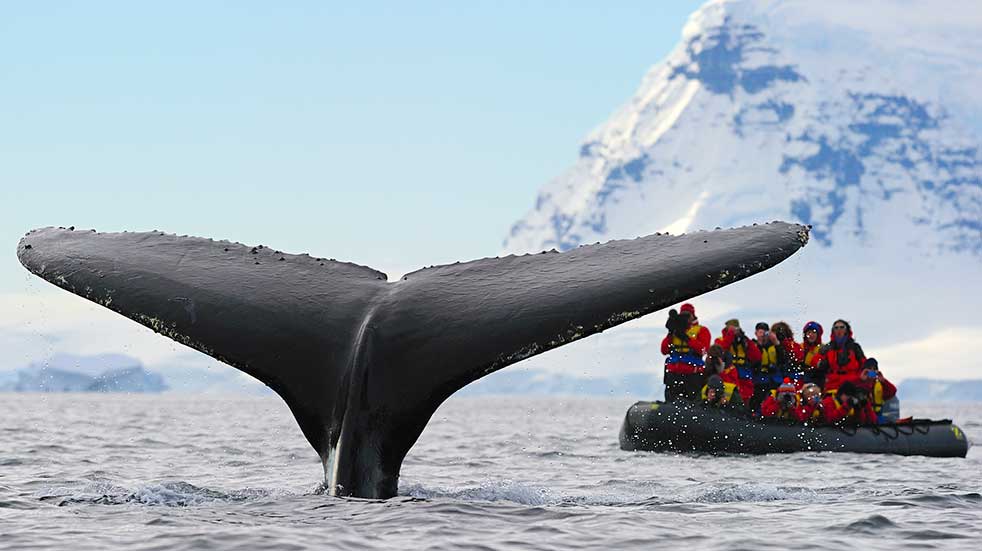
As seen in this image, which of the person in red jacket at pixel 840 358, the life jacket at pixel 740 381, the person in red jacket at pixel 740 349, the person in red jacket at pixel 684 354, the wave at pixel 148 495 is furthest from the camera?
the life jacket at pixel 740 381

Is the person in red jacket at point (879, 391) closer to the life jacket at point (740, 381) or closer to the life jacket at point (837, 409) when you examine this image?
the life jacket at point (837, 409)

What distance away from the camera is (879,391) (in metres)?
19.5

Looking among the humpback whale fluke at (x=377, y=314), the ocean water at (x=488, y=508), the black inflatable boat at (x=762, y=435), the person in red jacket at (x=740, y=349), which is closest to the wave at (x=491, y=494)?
the ocean water at (x=488, y=508)

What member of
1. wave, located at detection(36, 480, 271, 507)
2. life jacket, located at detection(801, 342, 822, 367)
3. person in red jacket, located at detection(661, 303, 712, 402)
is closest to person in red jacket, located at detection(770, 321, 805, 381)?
life jacket, located at detection(801, 342, 822, 367)

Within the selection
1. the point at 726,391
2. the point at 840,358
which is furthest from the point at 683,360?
the point at 840,358

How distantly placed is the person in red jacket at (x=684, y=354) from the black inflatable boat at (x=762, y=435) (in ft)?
1.43

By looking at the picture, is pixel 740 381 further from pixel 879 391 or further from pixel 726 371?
pixel 879 391

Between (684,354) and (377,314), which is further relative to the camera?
(684,354)

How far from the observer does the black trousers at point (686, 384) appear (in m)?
18.9

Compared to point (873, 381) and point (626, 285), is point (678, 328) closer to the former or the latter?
point (873, 381)

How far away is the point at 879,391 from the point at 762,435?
A: 2.41 meters

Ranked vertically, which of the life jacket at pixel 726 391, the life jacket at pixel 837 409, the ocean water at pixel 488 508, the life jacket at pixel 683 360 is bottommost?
the ocean water at pixel 488 508

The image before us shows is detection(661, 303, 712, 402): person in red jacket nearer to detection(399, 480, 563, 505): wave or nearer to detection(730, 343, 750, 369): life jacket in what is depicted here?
detection(730, 343, 750, 369): life jacket

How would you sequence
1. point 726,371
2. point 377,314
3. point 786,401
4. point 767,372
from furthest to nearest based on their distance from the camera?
point 767,372 → point 726,371 → point 786,401 → point 377,314
